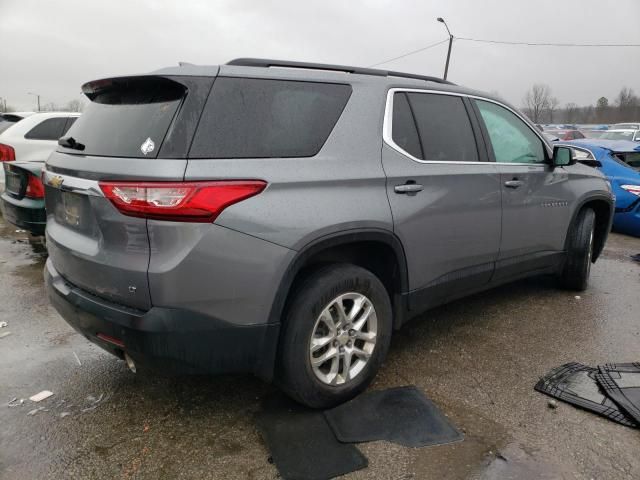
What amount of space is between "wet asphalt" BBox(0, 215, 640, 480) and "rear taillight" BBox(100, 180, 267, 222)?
1156 mm

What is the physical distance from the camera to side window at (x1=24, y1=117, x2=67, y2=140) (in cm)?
700

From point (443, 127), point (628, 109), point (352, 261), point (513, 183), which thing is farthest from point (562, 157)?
point (628, 109)

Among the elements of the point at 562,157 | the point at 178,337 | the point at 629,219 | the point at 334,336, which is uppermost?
the point at 562,157

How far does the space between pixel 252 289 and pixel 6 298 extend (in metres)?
3.37

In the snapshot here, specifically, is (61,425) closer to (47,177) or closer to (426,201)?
(47,177)

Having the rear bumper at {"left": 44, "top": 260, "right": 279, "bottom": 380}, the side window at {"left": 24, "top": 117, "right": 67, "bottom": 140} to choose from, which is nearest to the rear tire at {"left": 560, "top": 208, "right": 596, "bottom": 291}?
the rear bumper at {"left": 44, "top": 260, "right": 279, "bottom": 380}

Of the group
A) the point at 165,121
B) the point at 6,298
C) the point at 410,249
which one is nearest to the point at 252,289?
the point at 165,121

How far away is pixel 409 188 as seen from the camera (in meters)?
2.94

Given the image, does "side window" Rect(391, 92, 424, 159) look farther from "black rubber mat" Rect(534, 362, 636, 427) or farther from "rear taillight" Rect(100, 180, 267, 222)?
"black rubber mat" Rect(534, 362, 636, 427)

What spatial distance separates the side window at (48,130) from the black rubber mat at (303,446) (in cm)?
602

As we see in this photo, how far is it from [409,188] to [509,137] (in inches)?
59.1

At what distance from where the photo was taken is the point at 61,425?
8.61 feet

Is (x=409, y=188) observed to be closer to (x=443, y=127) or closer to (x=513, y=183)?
(x=443, y=127)

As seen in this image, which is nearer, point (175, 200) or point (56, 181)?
point (175, 200)
